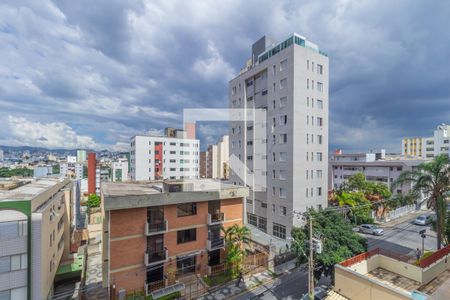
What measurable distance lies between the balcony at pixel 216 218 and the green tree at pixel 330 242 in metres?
7.10

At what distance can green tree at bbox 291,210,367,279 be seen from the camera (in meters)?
16.2

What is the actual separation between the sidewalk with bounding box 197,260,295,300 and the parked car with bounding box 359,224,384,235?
612 inches

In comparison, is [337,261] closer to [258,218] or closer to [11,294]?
[258,218]

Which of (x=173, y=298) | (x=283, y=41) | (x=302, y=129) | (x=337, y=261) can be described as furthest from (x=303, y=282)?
(x=283, y=41)

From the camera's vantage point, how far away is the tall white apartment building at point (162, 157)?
63.5 meters

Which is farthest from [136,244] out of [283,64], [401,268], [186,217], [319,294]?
[283,64]

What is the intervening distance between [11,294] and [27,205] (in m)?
5.70

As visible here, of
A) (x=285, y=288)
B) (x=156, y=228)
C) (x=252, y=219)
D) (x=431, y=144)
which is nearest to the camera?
(x=156, y=228)

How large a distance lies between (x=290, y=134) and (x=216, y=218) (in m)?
14.8

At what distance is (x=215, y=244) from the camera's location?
22.0 metres

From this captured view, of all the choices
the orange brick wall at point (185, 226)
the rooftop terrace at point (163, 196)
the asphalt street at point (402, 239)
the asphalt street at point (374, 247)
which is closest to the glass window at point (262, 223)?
the asphalt street at point (374, 247)

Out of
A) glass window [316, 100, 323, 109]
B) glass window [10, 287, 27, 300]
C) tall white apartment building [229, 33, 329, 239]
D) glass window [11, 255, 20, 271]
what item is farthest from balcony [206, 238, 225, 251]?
glass window [316, 100, 323, 109]

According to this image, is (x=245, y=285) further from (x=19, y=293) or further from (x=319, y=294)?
(x=19, y=293)

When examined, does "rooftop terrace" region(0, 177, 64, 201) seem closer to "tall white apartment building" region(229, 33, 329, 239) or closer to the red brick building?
"tall white apartment building" region(229, 33, 329, 239)
